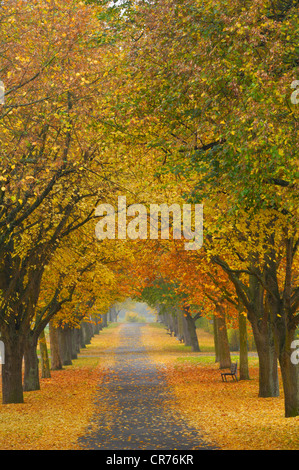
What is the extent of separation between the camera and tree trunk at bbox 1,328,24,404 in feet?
65.0

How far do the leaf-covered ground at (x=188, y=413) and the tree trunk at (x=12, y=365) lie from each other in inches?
24.4

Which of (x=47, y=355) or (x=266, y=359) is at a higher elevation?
(x=266, y=359)

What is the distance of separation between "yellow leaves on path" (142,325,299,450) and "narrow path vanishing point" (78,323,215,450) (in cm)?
46

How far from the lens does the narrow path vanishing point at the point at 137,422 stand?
12141 mm

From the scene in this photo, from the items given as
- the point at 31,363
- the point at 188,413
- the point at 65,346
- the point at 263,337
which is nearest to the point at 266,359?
the point at 263,337

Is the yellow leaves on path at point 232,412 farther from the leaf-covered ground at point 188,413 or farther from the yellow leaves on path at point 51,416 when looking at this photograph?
the yellow leaves on path at point 51,416

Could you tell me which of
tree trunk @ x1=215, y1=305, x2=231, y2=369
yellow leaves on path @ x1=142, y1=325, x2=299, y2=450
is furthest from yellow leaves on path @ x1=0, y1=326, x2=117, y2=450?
tree trunk @ x1=215, y1=305, x2=231, y2=369

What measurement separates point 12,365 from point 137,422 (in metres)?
6.38

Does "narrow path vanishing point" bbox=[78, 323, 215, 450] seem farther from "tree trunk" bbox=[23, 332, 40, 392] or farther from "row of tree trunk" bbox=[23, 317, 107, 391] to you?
"row of tree trunk" bbox=[23, 317, 107, 391]

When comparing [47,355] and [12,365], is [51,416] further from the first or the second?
[47,355]

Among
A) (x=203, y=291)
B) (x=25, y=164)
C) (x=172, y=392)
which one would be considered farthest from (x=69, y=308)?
(x=25, y=164)

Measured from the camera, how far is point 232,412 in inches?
666

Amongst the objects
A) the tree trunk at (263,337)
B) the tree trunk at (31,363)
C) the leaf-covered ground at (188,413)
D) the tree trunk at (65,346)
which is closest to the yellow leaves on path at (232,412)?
the leaf-covered ground at (188,413)
